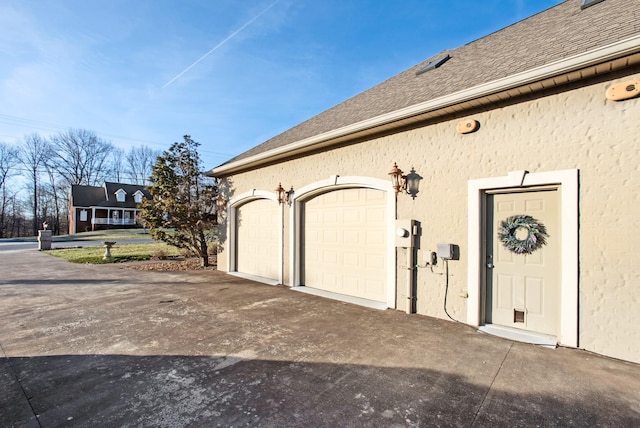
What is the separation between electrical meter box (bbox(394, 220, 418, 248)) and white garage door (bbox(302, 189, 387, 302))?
58 cm

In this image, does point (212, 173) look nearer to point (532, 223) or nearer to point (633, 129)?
point (532, 223)

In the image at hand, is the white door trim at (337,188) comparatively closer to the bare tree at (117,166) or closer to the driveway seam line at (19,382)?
the driveway seam line at (19,382)

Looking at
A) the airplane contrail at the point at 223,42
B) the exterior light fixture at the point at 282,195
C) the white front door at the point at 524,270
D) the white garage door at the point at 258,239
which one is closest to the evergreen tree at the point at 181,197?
the white garage door at the point at 258,239

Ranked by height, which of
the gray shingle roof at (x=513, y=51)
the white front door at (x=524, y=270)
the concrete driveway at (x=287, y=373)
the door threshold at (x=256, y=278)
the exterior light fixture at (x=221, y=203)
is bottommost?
the door threshold at (x=256, y=278)

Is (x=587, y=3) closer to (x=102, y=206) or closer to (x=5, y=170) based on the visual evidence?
(x=102, y=206)

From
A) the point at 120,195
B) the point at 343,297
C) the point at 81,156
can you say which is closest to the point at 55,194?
the point at 81,156

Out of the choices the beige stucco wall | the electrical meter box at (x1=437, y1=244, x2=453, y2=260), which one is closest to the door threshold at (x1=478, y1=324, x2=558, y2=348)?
the beige stucco wall

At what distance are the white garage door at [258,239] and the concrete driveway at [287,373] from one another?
9.12 feet

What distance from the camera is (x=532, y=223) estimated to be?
389 cm

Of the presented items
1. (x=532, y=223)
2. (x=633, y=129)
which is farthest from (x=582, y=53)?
(x=532, y=223)

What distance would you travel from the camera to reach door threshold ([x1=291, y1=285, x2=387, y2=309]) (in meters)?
5.31

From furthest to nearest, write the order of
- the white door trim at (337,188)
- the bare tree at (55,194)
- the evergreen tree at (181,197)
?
1. the bare tree at (55,194)
2. the evergreen tree at (181,197)
3. the white door trim at (337,188)

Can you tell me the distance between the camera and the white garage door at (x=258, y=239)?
777 cm

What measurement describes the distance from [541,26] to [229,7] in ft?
21.6
